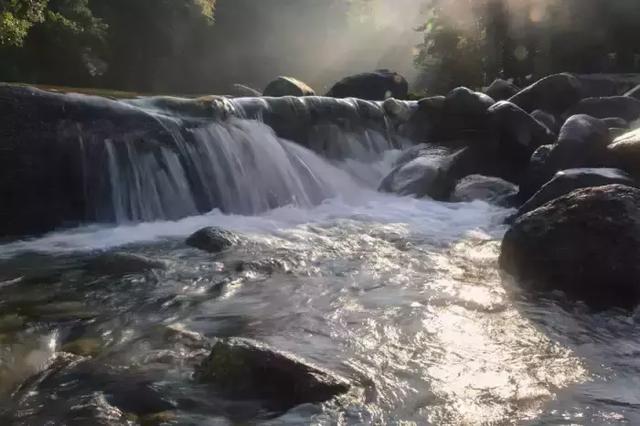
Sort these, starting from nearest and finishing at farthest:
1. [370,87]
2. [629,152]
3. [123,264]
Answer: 1. [123,264]
2. [629,152]
3. [370,87]

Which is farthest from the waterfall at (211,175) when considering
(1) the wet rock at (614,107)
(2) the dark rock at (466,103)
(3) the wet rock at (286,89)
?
(1) the wet rock at (614,107)

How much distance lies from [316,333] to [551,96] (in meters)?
16.2

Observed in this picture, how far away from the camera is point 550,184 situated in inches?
350

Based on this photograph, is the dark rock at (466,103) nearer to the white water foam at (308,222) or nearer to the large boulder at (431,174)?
the large boulder at (431,174)

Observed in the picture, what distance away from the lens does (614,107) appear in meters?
17.2

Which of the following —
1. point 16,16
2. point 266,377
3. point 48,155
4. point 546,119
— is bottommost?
point 266,377

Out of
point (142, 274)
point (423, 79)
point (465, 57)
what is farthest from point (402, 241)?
point (423, 79)

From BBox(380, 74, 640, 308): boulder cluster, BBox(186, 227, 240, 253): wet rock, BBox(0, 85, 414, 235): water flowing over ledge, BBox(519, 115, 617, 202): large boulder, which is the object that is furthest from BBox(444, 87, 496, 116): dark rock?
BBox(186, 227, 240, 253): wet rock

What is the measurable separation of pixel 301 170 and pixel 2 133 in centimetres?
585

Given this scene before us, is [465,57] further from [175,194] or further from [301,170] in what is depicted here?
[175,194]

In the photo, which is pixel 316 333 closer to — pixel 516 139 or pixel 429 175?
pixel 429 175

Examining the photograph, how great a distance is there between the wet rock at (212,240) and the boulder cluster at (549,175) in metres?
3.59

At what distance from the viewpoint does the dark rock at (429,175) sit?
518 inches

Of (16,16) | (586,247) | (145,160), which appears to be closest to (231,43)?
(16,16)
